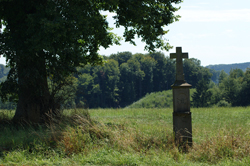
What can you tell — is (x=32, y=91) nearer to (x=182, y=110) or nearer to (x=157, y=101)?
(x=182, y=110)

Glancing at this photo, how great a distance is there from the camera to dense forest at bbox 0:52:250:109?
69.2 meters

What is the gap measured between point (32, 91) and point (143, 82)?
95.3 m

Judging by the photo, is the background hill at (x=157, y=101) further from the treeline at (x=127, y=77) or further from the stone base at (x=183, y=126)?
the stone base at (x=183, y=126)

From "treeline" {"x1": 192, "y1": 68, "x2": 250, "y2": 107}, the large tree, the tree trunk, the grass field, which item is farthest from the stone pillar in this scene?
"treeline" {"x1": 192, "y1": 68, "x2": 250, "y2": 107}

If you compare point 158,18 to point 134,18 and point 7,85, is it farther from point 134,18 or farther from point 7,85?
point 7,85

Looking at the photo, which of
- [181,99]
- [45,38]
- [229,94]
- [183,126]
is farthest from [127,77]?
[183,126]

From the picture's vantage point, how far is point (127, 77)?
100 meters

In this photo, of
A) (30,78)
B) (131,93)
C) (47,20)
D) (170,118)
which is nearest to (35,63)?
(30,78)

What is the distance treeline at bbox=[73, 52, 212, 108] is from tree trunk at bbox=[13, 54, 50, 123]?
2771 inches

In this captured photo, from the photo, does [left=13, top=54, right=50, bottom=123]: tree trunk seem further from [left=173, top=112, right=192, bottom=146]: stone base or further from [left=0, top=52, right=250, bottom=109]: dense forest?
[left=0, top=52, right=250, bottom=109]: dense forest

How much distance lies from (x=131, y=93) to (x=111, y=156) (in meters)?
90.5

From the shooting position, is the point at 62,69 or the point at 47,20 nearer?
the point at 47,20

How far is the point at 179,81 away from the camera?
7.65 meters

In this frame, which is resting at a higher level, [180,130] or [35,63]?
[35,63]
